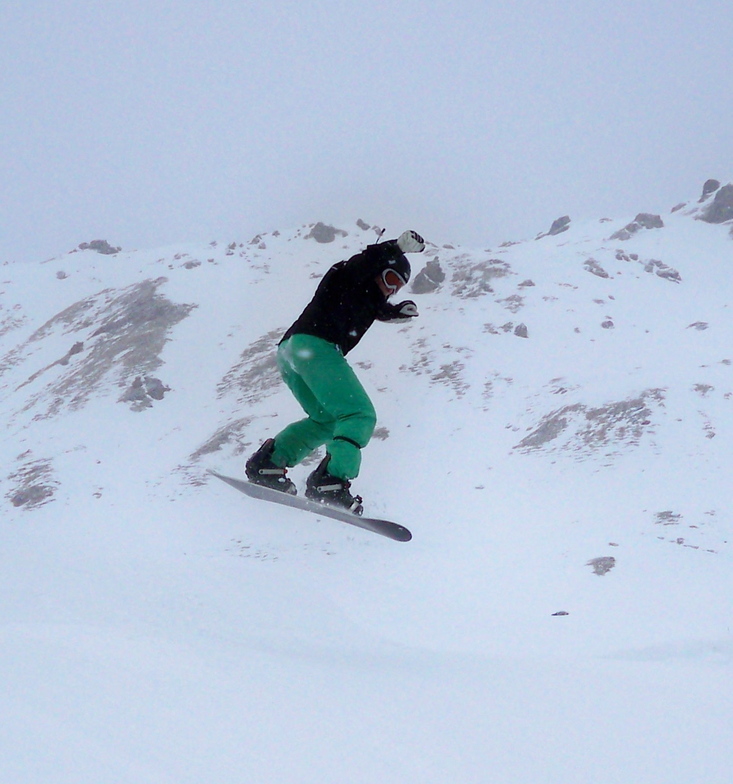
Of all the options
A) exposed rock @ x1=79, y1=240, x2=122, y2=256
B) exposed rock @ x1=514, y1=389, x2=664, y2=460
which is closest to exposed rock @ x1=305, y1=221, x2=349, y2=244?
exposed rock @ x1=79, y1=240, x2=122, y2=256

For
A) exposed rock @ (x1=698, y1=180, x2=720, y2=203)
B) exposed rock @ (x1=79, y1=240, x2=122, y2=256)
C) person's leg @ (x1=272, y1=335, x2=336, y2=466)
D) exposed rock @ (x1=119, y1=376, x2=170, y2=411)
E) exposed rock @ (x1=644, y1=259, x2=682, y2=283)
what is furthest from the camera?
exposed rock @ (x1=79, y1=240, x2=122, y2=256)

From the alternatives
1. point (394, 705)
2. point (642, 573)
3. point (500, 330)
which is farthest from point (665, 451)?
point (394, 705)

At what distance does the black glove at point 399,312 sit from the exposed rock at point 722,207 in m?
44.0

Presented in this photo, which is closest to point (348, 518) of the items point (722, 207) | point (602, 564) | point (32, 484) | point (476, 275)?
point (602, 564)

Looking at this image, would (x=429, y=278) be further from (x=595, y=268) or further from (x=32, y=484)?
(x=32, y=484)

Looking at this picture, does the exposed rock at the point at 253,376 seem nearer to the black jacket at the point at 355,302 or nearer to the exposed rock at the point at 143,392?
the exposed rock at the point at 143,392

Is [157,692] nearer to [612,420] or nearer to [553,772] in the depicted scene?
[553,772]

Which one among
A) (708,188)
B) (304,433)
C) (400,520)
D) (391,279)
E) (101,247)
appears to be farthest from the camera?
(101,247)

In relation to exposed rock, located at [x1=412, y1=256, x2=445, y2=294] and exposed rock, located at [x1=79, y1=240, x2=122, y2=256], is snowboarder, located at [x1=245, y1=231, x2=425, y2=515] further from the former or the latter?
exposed rock, located at [x1=79, y1=240, x2=122, y2=256]

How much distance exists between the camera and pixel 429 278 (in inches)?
1175

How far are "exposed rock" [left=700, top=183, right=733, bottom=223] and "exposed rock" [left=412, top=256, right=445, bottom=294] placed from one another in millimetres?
22292

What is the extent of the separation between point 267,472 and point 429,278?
26.3 m

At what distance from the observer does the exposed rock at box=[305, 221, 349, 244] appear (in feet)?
117

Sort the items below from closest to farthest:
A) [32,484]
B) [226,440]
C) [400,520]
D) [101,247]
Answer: [400,520] → [32,484] → [226,440] → [101,247]
